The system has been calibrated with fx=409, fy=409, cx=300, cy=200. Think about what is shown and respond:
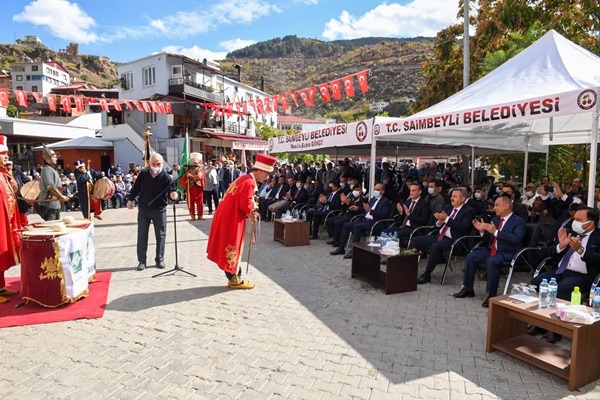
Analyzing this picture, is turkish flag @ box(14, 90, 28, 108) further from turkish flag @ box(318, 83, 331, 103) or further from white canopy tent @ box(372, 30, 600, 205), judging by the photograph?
white canopy tent @ box(372, 30, 600, 205)

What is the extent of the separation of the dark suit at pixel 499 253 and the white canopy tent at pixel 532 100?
0.89 m

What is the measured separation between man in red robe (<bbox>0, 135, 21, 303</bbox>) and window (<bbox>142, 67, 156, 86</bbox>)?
28.5 metres

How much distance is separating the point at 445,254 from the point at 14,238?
608 cm

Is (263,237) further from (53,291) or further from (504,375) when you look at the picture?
(504,375)

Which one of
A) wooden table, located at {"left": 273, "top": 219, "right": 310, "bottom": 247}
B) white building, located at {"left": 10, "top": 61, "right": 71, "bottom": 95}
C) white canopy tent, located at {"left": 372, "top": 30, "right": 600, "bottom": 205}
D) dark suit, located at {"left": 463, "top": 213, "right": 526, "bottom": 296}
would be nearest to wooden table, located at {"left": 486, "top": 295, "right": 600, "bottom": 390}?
dark suit, located at {"left": 463, "top": 213, "right": 526, "bottom": 296}

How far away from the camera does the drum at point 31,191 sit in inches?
299

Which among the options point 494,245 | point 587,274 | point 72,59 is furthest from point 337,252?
point 72,59

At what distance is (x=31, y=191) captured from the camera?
777 centimetres

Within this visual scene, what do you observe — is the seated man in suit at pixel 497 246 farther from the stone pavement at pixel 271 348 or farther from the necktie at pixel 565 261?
the necktie at pixel 565 261

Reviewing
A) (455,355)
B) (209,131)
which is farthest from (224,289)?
(209,131)

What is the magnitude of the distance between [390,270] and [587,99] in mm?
3054

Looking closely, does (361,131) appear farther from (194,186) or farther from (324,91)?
(324,91)

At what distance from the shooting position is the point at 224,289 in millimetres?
5809

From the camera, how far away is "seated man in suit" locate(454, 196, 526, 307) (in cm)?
507
